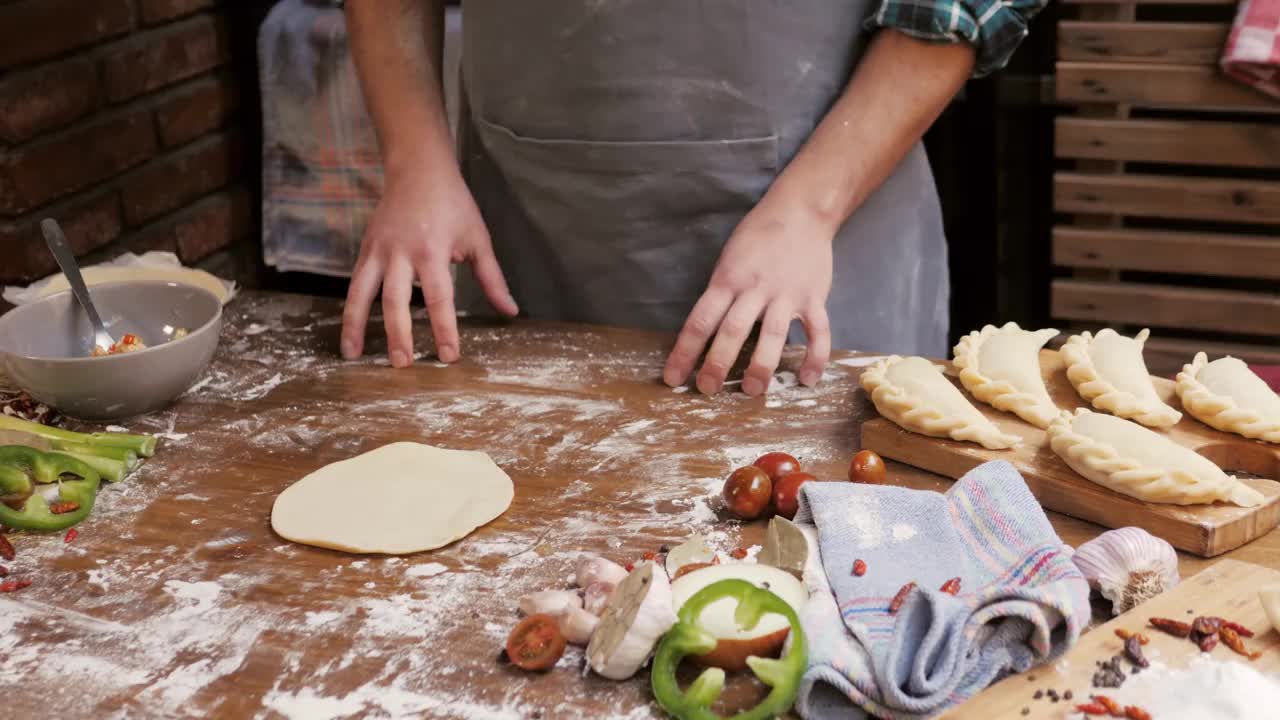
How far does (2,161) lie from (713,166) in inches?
53.3

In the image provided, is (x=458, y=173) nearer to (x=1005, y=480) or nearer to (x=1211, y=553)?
(x=1005, y=480)

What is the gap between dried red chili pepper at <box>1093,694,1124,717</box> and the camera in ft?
3.49

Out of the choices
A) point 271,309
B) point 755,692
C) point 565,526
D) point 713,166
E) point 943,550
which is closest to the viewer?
point 755,692

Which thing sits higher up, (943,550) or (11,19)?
(11,19)

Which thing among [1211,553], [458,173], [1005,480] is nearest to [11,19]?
[458,173]

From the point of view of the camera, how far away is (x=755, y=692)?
1.17 metres

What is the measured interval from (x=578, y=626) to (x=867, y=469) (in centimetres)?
46

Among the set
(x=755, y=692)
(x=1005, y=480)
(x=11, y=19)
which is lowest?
(x=755, y=692)

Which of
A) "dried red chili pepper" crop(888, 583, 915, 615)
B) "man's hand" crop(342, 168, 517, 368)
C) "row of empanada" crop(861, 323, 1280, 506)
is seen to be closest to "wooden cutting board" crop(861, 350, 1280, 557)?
"row of empanada" crop(861, 323, 1280, 506)

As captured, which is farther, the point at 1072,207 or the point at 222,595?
the point at 1072,207

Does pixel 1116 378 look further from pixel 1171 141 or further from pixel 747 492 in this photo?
pixel 1171 141

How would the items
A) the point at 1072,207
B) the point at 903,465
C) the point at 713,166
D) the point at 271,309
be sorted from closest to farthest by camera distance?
the point at 903,465 < the point at 713,166 < the point at 271,309 < the point at 1072,207

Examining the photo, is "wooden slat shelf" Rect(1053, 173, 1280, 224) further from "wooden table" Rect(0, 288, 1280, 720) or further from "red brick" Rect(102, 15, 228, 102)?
"red brick" Rect(102, 15, 228, 102)

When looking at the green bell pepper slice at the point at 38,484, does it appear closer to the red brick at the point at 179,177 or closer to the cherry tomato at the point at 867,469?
the cherry tomato at the point at 867,469
